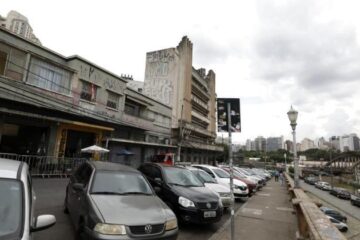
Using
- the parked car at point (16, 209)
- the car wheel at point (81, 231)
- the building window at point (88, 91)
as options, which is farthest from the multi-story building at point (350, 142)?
the parked car at point (16, 209)

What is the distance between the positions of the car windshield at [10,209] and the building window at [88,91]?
53.5ft

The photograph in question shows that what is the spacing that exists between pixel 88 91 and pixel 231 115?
15484 millimetres

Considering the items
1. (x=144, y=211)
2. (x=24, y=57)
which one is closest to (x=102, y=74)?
(x=24, y=57)

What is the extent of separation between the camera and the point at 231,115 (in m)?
6.46

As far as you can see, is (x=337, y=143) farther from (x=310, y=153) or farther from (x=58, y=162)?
(x=58, y=162)

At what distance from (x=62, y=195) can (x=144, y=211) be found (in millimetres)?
6648

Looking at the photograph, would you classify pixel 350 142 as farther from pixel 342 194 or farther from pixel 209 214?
pixel 209 214

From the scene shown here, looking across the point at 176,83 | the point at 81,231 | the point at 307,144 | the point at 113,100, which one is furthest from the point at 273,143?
the point at 81,231

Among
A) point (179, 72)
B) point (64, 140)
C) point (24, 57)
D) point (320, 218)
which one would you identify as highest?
point (179, 72)

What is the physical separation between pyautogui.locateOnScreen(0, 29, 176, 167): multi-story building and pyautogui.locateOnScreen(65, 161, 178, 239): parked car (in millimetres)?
10795

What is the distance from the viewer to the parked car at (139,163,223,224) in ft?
21.5

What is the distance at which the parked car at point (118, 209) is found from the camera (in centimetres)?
411

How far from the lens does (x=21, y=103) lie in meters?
14.2

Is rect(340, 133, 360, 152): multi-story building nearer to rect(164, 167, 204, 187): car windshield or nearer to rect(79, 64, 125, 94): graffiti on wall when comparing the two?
rect(79, 64, 125, 94): graffiti on wall
